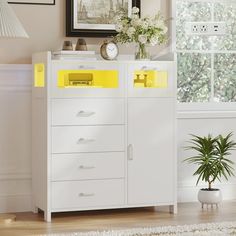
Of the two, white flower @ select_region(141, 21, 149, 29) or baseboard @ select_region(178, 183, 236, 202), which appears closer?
white flower @ select_region(141, 21, 149, 29)

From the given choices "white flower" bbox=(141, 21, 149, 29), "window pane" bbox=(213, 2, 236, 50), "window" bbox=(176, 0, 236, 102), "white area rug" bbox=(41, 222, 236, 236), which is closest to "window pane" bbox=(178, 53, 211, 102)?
"window" bbox=(176, 0, 236, 102)

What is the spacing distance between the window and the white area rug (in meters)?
1.46

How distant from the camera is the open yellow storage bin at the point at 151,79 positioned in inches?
209

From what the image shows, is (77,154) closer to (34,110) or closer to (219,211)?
(34,110)

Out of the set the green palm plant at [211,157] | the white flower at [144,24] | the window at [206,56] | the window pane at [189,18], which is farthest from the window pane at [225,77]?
the white flower at [144,24]

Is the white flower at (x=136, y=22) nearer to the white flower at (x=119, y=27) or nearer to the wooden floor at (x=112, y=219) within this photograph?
the white flower at (x=119, y=27)

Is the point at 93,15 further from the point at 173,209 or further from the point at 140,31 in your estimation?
the point at 173,209

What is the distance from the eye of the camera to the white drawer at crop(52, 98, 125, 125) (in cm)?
498

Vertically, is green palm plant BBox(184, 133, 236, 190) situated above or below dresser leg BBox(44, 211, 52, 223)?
above

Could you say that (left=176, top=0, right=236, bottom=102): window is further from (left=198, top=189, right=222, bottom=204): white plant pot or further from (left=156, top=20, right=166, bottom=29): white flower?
(left=198, top=189, right=222, bottom=204): white plant pot

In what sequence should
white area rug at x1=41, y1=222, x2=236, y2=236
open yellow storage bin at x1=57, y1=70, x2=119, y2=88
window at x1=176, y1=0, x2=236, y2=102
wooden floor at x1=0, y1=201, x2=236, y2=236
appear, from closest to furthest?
white area rug at x1=41, y1=222, x2=236, y2=236
wooden floor at x1=0, y1=201, x2=236, y2=236
open yellow storage bin at x1=57, y1=70, x2=119, y2=88
window at x1=176, y1=0, x2=236, y2=102

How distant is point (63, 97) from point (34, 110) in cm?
40

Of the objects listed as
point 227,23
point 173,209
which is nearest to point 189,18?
point 227,23

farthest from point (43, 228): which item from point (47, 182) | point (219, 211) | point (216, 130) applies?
point (216, 130)
